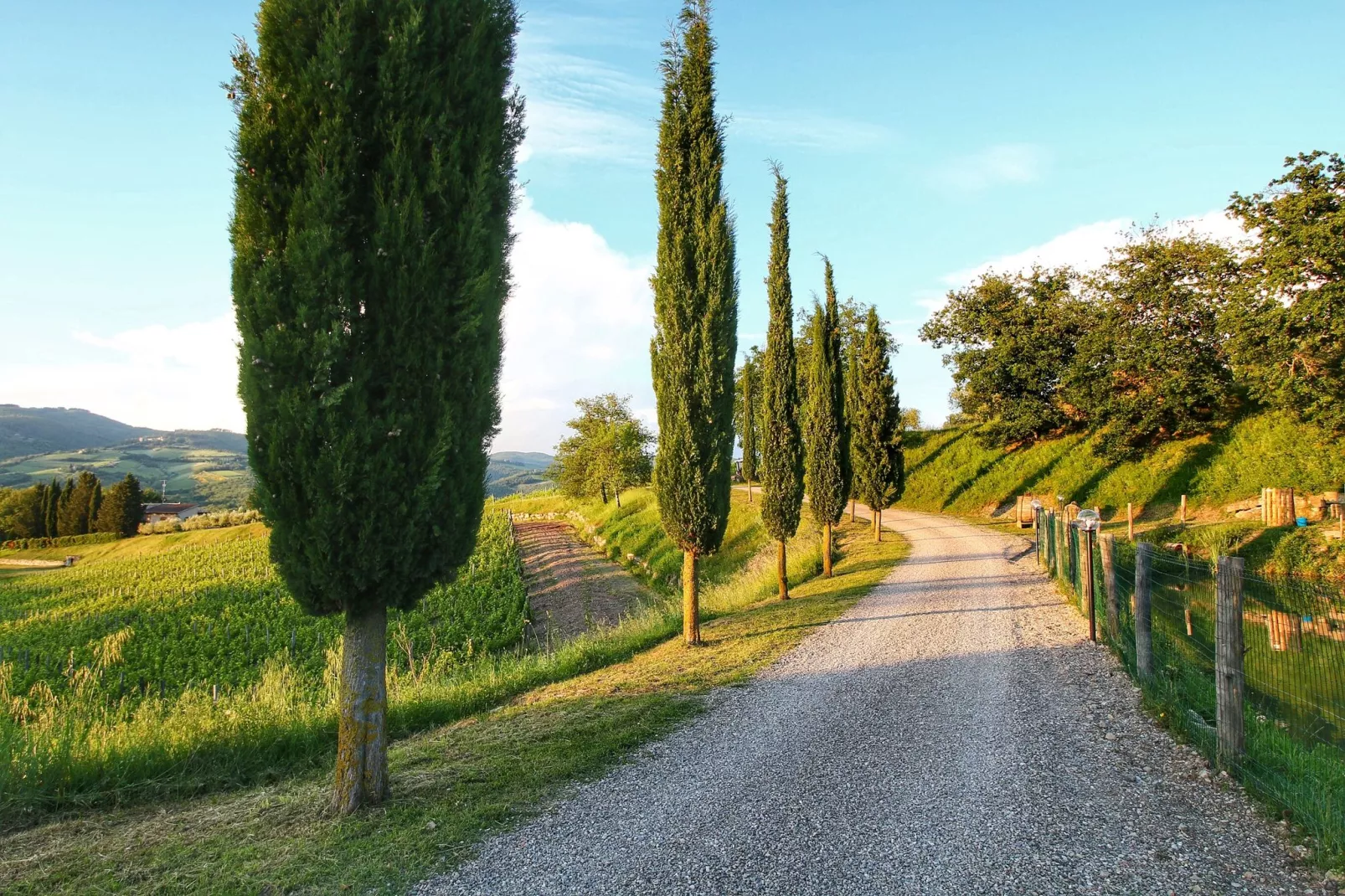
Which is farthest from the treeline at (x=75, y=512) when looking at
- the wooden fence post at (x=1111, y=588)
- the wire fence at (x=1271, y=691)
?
the wire fence at (x=1271, y=691)

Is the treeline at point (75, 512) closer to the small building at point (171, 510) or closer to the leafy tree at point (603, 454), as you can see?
A: the small building at point (171, 510)

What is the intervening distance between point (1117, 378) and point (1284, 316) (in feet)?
32.2

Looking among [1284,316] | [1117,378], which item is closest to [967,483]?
[1117,378]

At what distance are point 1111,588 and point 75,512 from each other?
91.5 m

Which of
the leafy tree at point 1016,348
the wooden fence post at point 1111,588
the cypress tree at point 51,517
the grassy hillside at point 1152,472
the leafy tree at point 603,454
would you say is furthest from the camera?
the cypress tree at point 51,517

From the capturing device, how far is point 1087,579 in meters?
10.2

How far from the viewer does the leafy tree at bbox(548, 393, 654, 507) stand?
45.0m

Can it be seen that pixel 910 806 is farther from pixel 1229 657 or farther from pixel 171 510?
pixel 171 510

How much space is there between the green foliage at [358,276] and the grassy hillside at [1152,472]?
27.9 m

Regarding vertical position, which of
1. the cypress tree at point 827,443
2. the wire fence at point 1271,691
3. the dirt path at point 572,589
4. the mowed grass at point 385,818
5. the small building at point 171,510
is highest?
the cypress tree at point 827,443

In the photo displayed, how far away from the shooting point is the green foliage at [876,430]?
979 inches

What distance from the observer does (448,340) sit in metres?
4.93

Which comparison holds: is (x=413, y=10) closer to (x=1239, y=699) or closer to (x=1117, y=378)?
(x=1239, y=699)

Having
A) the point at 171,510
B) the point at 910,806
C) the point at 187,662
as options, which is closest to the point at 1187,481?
the point at 910,806
